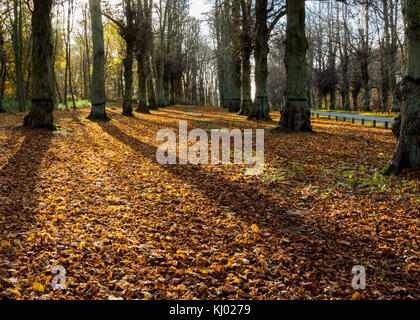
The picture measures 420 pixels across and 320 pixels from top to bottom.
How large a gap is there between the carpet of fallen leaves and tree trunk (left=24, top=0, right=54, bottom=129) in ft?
10.4

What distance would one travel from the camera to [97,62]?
14.5 meters

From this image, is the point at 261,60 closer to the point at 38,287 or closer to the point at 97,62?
the point at 97,62

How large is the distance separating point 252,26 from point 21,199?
1719 centimetres

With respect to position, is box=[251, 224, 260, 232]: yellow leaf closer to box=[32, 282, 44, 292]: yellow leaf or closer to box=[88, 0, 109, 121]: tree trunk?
box=[32, 282, 44, 292]: yellow leaf

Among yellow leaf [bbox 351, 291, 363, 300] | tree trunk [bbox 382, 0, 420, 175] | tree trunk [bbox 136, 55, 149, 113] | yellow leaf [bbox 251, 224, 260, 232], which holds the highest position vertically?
tree trunk [bbox 136, 55, 149, 113]

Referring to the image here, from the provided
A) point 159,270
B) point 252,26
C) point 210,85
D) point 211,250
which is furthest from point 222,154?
point 210,85

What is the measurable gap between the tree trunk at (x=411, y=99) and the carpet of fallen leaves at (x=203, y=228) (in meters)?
0.38

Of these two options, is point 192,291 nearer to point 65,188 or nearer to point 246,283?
point 246,283

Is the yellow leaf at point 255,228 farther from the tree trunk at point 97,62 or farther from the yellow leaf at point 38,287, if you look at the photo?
the tree trunk at point 97,62

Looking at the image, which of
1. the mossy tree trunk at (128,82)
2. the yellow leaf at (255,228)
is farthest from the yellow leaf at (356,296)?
the mossy tree trunk at (128,82)

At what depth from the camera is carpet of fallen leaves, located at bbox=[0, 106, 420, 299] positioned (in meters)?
3.05

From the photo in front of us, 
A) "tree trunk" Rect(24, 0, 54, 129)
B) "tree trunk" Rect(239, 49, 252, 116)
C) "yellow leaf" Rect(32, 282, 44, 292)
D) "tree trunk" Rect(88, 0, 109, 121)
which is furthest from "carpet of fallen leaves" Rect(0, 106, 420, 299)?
"tree trunk" Rect(239, 49, 252, 116)

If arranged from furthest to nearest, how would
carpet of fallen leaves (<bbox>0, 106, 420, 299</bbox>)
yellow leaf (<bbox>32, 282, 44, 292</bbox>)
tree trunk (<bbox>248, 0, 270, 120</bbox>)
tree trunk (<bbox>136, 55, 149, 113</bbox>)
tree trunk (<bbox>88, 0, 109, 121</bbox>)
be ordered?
1. tree trunk (<bbox>136, 55, 149, 113</bbox>)
2. tree trunk (<bbox>248, 0, 270, 120</bbox>)
3. tree trunk (<bbox>88, 0, 109, 121</bbox>)
4. carpet of fallen leaves (<bbox>0, 106, 420, 299</bbox>)
5. yellow leaf (<bbox>32, 282, 44, 292</bbox>)

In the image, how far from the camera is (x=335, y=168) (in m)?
7.24
